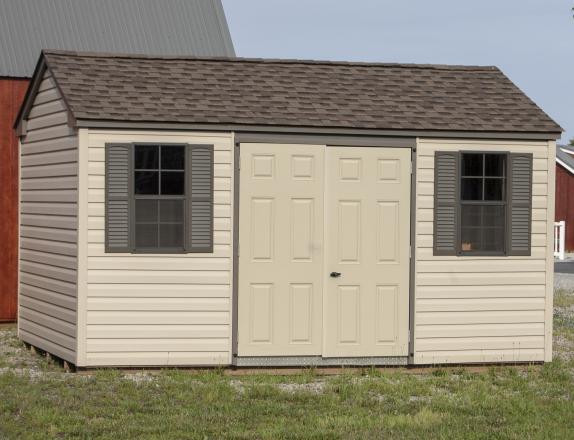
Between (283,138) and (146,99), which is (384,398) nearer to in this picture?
(283,138)

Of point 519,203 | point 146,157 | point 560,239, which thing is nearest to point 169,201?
point 146,157

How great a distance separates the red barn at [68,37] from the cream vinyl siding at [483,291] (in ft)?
22.7

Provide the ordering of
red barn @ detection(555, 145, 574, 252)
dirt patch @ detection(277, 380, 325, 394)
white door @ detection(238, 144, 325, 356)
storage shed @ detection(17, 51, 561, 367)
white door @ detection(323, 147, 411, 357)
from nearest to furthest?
dirt patch @ detection(277, 380, 325, 394) → storage shed @ detection(17, 51, 561, 367) → white door @ detection(238, 144, 325, 356) → white door @ detection(323, 147, 411, 357) → red barn @ detection(555, 145, 574, 252)

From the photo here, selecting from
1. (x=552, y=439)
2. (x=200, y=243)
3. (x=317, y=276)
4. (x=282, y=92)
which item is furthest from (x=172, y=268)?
(x=552, y=439)

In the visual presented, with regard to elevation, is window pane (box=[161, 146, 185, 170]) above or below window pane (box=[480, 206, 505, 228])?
above

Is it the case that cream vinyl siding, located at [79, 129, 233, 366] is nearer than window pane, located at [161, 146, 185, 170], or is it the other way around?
cream vinyl siding, located at [79, 129, 233, 366]

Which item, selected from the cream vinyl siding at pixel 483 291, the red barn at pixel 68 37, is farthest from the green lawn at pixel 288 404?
the red barn at pixel 68 37

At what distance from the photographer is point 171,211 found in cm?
1297

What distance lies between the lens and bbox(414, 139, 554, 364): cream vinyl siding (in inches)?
527

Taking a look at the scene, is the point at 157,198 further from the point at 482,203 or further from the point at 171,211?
the point at 482,203

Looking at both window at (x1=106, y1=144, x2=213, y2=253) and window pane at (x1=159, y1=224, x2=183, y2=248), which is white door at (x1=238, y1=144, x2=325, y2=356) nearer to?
window at (x1=106, y1=144, x2=213, y2=253)

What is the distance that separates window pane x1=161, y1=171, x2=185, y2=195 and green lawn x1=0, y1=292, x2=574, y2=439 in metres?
1.93

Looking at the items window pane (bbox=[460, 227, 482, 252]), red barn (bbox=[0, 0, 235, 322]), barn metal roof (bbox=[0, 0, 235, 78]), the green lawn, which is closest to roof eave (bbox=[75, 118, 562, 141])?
window pane (bbox=[460, 227, 482, 252])

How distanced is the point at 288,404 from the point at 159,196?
303 centimetres
